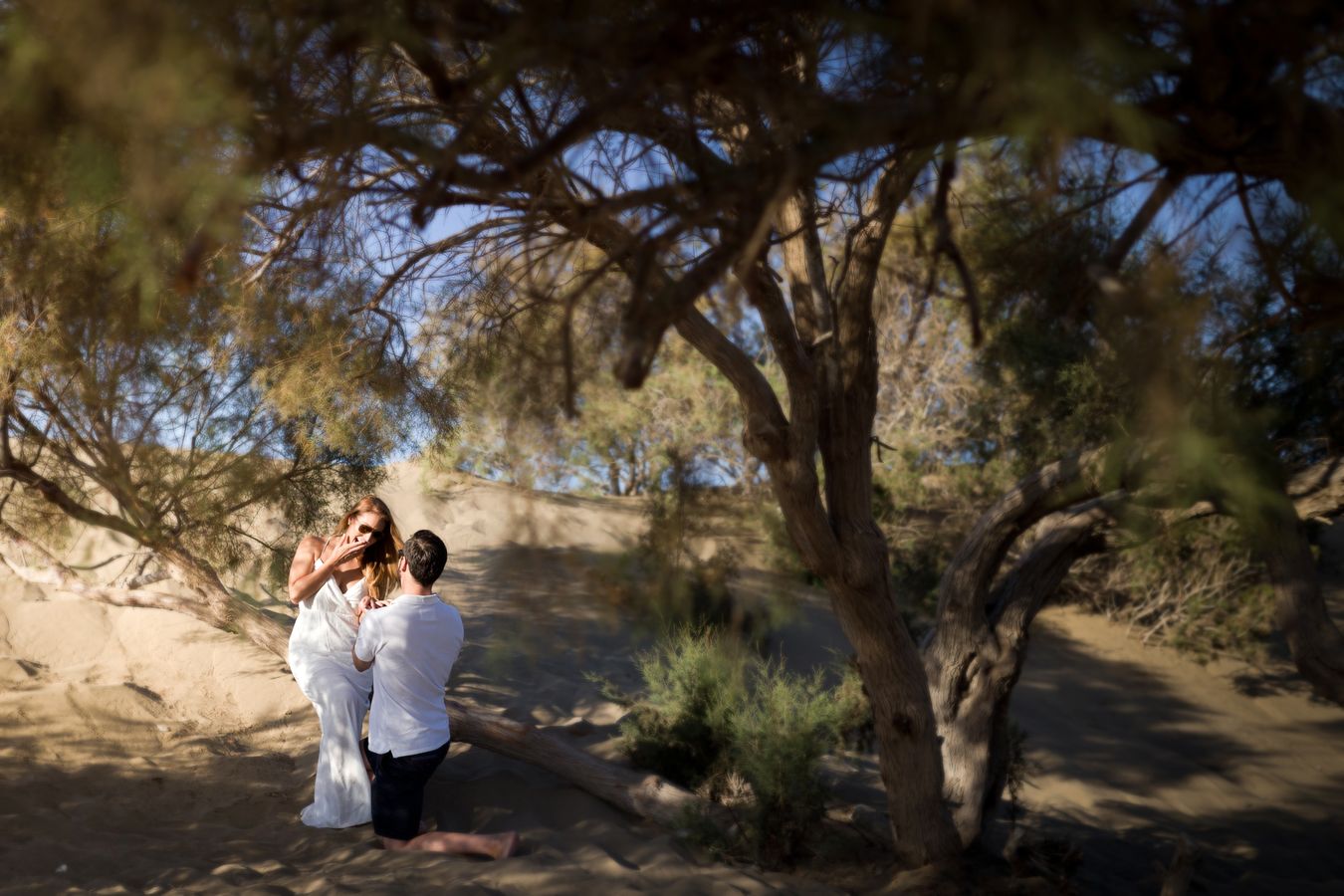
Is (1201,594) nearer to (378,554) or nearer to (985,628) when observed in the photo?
(985,628)

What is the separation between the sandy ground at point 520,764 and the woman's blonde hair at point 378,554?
1223 millimetres

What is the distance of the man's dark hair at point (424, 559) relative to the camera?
5.56 meters

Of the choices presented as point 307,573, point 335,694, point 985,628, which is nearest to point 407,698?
point 335,694

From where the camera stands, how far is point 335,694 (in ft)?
19.7

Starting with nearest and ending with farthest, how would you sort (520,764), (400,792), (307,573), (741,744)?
(400,792) → (307,573) → (741,744) → (520,764)

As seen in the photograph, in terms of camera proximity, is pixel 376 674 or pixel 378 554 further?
pixel 378 554

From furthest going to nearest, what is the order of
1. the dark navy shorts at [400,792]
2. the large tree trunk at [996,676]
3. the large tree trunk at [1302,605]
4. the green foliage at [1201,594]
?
the green foliage at [1201,594] → the large tree trunk at [996,676] → the large tree trunk at [1302,605] → the dark navy shorts at [400,792]

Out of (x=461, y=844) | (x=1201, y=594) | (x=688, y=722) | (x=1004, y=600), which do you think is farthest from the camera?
(x=1201, y=594)

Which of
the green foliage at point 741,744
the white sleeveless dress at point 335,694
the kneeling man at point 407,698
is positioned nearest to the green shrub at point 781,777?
the green foliage at point 741,744

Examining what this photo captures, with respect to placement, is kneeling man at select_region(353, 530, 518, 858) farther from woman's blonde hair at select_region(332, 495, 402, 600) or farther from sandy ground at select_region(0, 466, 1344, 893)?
woman's blonde hair at select_region(332, 495, 402, 600)

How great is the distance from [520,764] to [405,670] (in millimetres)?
1630

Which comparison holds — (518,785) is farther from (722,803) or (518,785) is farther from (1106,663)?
(1106,663)

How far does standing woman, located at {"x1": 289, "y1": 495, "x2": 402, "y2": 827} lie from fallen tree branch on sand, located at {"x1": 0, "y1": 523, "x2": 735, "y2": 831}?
31.5 inches

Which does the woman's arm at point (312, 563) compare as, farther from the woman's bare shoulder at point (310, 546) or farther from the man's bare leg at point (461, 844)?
the man's bare leg at point (461, 844)
